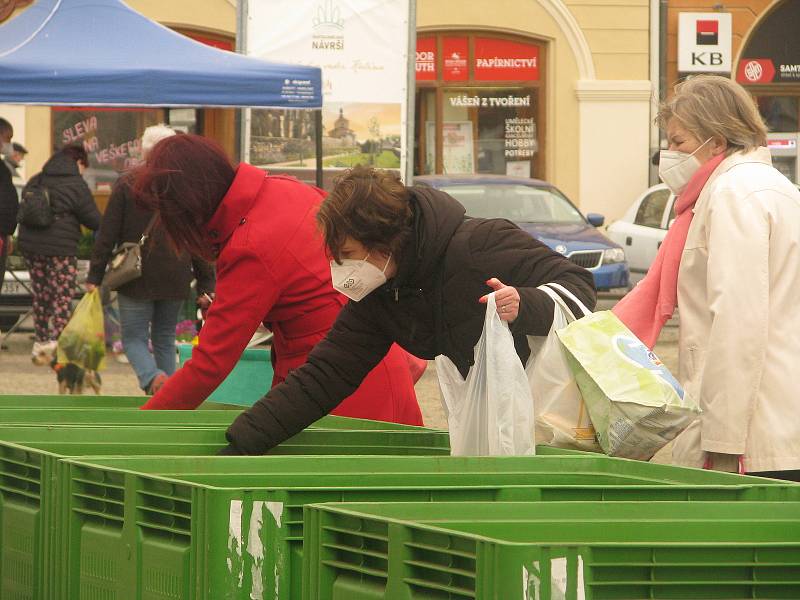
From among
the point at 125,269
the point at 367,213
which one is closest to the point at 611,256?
the point at 125,269

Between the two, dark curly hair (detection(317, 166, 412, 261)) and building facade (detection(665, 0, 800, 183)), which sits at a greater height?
building facade (detection(665, 0, 800, 183))

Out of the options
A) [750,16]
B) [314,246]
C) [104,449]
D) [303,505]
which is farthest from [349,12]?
[750,16]

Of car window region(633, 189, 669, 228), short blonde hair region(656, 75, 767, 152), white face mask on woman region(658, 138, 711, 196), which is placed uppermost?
short blonde hair region(656, 75, 767, 152)

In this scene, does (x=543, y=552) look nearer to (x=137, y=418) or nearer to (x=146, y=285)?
(x=137, y=418)

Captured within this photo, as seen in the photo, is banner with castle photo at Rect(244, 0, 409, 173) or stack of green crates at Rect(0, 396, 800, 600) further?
banner with castle photo at Rect(244, 0, 409, 173)

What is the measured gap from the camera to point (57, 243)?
12125mm

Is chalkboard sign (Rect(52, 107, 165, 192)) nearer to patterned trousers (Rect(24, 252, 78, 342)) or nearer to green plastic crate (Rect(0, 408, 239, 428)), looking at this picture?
patterned trousers (Rect(24, 252, 78, 342))

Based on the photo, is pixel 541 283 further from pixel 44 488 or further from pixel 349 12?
pixel 349 12

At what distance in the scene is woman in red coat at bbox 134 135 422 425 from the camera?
452 centimetres

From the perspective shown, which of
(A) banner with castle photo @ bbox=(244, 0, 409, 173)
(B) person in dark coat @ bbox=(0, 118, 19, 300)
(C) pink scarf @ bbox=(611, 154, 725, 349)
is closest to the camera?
(C) pink scarf @ bbox=(611, 154, 725, 349)

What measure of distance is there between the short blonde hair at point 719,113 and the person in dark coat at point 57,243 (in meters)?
8.31

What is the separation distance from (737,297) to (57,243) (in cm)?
867

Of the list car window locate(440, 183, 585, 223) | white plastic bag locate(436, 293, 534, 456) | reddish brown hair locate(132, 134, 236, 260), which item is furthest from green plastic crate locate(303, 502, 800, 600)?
car window locate(440, 183, 585, 223)

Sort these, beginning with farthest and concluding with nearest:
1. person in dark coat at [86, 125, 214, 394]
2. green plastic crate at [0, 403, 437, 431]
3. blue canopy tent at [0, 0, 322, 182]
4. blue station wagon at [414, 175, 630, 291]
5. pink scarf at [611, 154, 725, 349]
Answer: blue station wagon at [414, 175, 630, 291], blue canopy tent at [0, 0, 322, 182], person in dark coat at [86, 125, 214, 394], pink scarf at [611, 154, 725, 349], green plastic crate at [0, 403, 437, 431]
